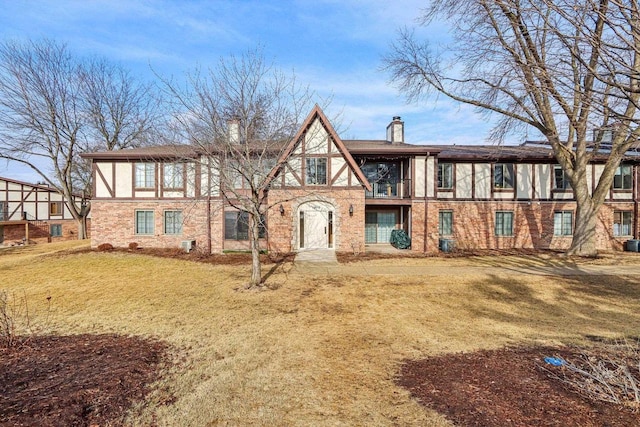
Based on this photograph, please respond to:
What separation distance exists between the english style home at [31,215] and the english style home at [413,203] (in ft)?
60.4

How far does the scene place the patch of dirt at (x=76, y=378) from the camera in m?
3.84

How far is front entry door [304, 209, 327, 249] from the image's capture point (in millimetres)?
17609

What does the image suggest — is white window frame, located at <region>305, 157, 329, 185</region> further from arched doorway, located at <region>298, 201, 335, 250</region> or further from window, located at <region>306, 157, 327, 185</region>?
arched doorway, located at <region>298, 201, 335, 250</region>

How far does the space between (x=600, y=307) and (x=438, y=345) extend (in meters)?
5.83

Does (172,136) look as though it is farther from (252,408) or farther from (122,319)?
(252,408)

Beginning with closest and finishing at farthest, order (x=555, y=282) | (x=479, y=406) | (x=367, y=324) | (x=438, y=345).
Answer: (x=479, y=406) → (x=438, y=345) → (x=367, y=324) → (x=555, y=282)

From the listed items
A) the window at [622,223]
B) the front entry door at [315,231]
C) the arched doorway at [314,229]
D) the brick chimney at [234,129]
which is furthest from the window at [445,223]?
the brick chimney at [234,129]

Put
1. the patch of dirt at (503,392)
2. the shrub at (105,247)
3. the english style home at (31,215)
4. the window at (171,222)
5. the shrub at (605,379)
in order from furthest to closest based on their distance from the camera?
the english style home at (31,215) → the window at (171,222) → the shrub at (105,247) → the shrub at (605,379) → the patch of dirt at (503,392)

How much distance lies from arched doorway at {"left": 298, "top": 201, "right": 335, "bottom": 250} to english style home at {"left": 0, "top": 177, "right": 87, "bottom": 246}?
89.4 ft

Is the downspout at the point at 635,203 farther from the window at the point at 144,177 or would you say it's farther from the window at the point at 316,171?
the window at the point at 144,177

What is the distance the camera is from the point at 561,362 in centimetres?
496

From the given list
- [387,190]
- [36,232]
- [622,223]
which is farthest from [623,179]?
[36,232]

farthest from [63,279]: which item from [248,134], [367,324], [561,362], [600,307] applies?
[600,307]

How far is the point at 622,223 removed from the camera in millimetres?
19781
